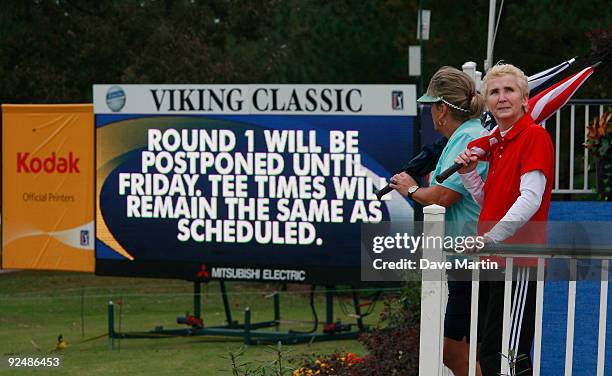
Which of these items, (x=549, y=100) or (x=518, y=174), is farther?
(x=549, y=100)

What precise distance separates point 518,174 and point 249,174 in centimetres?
867

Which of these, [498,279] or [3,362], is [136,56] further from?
[498,279]

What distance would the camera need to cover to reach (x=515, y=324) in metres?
5.63

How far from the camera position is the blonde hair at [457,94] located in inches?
242

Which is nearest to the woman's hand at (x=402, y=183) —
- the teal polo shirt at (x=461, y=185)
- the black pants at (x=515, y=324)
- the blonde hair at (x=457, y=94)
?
the teal polo shirt at (x=461, y=185)

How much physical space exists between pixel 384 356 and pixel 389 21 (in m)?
23.1

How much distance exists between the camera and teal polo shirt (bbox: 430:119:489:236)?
6078 millimetres

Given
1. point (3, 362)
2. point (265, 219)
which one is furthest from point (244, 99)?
point (3, 362)

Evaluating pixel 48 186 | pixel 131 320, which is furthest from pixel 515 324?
pixel 131 320

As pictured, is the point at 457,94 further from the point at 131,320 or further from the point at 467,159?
the point at 131,320

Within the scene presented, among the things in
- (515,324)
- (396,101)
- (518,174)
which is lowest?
(515,324)

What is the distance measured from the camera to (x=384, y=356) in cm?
889

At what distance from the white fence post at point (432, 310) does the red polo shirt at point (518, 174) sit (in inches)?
10.1

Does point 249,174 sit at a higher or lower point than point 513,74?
lower
